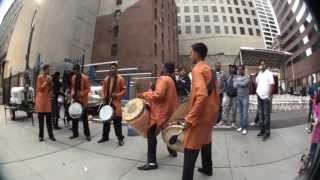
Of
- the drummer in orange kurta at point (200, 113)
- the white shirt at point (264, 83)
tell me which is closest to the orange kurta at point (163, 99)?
the drummer in orange kurta at point (200, 113)

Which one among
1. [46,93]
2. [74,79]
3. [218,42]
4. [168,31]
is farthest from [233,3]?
[46,93]

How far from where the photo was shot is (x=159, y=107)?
104 inches

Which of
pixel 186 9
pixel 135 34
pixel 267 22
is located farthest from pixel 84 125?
pixel 267 22

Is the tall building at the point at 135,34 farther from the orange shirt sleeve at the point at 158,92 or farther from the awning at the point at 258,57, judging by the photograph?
the awning at the point at 258,57

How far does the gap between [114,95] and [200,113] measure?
2.64 ft

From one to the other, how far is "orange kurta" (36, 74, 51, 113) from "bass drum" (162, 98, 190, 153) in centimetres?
69

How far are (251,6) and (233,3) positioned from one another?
9 centimetres

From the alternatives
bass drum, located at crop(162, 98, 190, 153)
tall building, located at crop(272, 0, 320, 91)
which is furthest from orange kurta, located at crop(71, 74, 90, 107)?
tall building, located at crop(272, 0, 320, 91)

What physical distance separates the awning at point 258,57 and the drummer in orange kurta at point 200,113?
173 mm

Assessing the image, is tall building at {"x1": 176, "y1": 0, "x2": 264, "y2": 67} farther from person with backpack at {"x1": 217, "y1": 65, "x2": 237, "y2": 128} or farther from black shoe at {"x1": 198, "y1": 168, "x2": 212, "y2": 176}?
black shoe at {"x1": 198, "y1": 168, "x2": 212, "y2": 176}

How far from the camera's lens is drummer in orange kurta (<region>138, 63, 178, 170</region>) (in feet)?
6.47

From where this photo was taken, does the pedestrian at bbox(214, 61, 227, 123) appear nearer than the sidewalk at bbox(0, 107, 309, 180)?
No

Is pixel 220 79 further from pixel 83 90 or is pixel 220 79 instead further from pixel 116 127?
pixel 83 90

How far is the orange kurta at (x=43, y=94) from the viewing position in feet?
6.86
